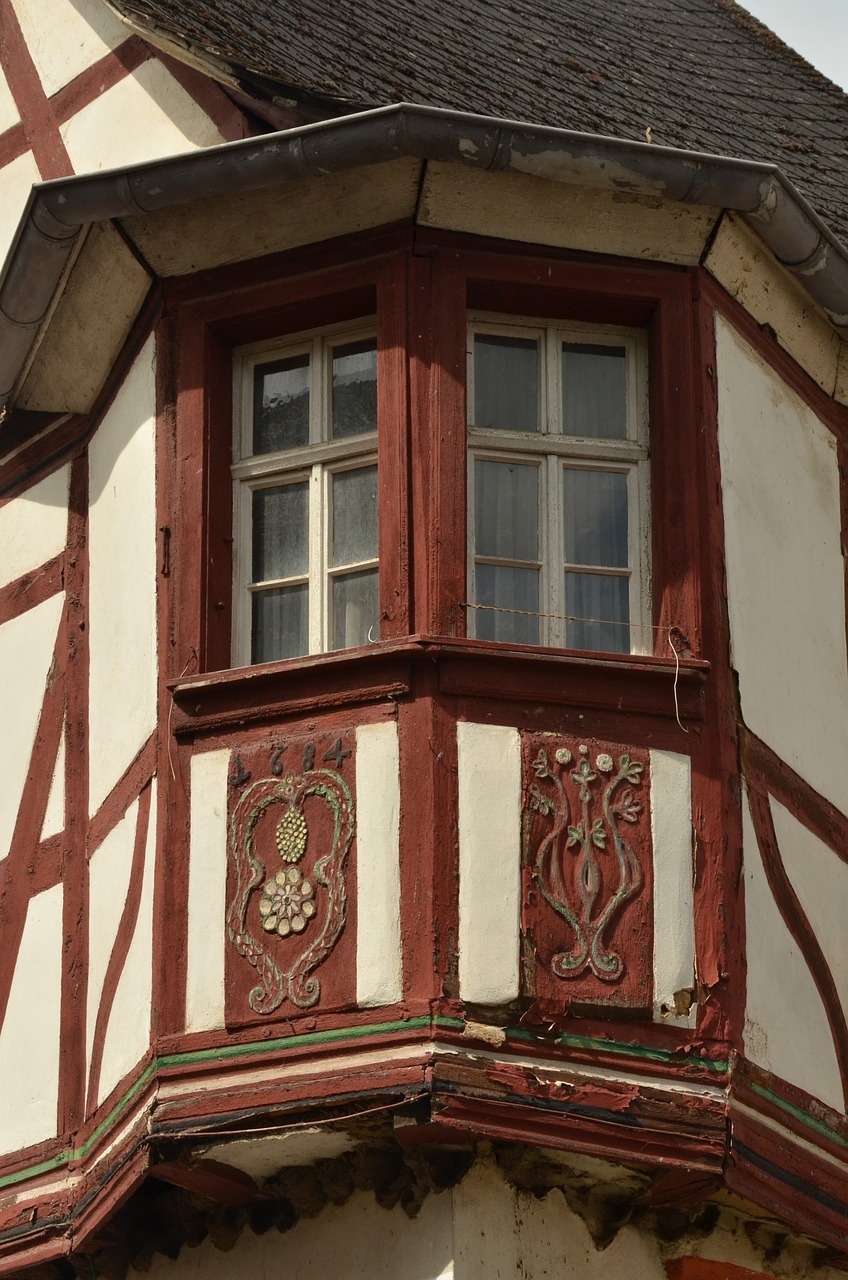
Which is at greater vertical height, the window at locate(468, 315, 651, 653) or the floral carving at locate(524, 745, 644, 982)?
the window at locate(468, 315, 651, 653)

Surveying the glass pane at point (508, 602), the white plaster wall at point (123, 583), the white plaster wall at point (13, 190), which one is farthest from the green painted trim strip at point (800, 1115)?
the white plaster wall at point (13, 190)

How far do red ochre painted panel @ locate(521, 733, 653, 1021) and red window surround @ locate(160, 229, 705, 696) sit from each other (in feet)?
1.33

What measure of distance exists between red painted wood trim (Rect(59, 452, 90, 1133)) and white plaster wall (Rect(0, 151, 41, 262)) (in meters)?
1.41

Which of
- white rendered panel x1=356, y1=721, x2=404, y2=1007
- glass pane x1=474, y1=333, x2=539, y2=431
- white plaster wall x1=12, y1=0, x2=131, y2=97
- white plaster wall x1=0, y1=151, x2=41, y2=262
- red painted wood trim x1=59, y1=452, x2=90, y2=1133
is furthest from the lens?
white plaster wall x1=0, y1=151, x2=41, y2=262

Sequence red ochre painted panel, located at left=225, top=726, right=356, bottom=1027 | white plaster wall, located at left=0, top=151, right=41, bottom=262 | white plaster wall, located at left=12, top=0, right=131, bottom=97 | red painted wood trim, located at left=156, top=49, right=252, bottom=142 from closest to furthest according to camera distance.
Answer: red ochre painted panel, located at left=225, top=726, right=356, bottom=1027 → red painted wood trim, located at left=156, top=49, right=252, bottom=142 → white plaster wall, located at left=12, top=0, right=131, bottom=97 → white plaster wall, located at left=0, top=151, right=41, bottom=262

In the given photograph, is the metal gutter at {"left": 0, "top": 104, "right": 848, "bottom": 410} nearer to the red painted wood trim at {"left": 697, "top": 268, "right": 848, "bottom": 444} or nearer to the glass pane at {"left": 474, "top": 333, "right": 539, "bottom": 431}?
the red painted wood trim at {"left": 697, "top": 268, "right": 848, "bottom": 444}

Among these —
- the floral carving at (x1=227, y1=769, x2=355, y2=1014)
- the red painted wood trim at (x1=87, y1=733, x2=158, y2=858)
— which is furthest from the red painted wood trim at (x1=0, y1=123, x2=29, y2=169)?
the floral carving at (x1=227, y1=769, x2=355, y2=1014)

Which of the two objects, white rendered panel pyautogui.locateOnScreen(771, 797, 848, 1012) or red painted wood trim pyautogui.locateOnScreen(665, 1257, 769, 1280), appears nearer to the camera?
red painted wood trim pyautogui.locateOnScreen(665, 1257, 769, 1280)

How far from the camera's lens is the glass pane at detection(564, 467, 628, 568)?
980cm

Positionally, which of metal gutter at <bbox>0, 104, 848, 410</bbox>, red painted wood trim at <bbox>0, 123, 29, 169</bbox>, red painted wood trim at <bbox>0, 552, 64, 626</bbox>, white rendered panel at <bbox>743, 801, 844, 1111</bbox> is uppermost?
red painted wood trim at <bbox>0, 123, 29, 169</bbox>

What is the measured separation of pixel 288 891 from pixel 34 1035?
180cm

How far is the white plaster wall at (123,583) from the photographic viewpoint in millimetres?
10016

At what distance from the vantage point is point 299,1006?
8938 mm

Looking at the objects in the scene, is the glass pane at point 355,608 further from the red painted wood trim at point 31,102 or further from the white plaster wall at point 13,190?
the white plaster wall at point 13,190
